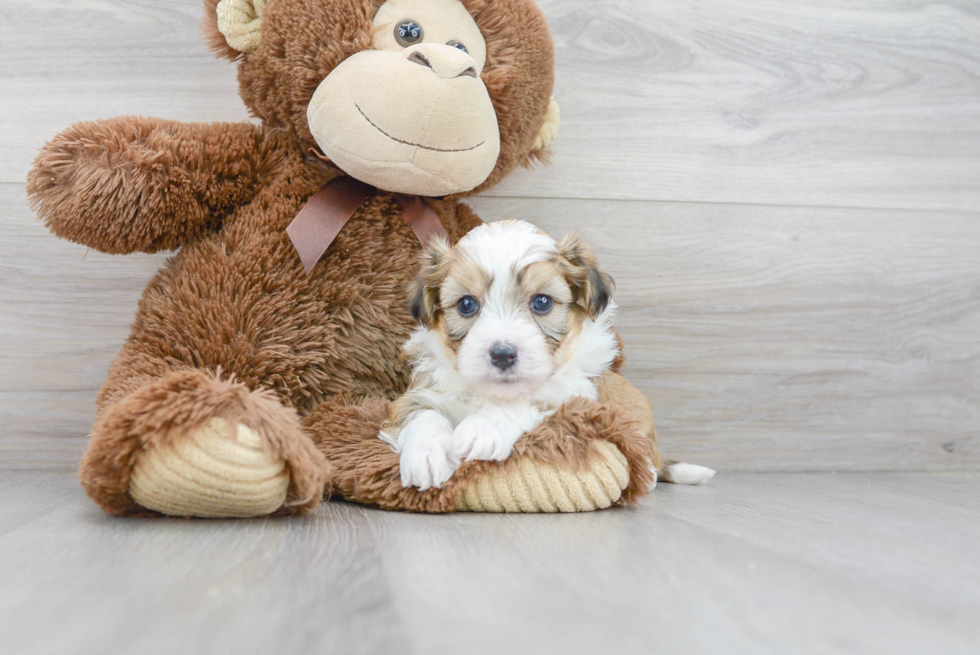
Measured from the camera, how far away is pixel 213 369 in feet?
4.22

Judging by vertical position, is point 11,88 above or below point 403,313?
above

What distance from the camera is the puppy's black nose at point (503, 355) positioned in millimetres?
1170

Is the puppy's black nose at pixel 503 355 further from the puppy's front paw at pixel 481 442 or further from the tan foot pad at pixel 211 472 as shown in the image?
the tan foot pad at pixel 211 472

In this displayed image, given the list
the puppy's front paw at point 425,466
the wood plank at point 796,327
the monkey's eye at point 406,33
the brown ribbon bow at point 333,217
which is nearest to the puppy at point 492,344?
the puppy's front paw at point 425,466

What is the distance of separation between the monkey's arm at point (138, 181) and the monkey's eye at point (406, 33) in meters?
0.35

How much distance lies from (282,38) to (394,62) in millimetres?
227

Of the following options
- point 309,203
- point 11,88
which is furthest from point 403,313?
point 11,88

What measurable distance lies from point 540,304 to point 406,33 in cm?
53

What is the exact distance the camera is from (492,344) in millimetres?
1179

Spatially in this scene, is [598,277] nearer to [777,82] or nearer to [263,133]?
[263,133]

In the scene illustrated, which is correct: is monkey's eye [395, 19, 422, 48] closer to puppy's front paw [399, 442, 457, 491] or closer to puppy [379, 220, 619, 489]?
puppy [379, 220, 619, 489]

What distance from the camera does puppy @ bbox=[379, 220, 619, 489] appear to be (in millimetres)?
1167

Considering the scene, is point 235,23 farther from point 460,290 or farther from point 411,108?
point 460,290

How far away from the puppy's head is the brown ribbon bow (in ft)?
0.37
